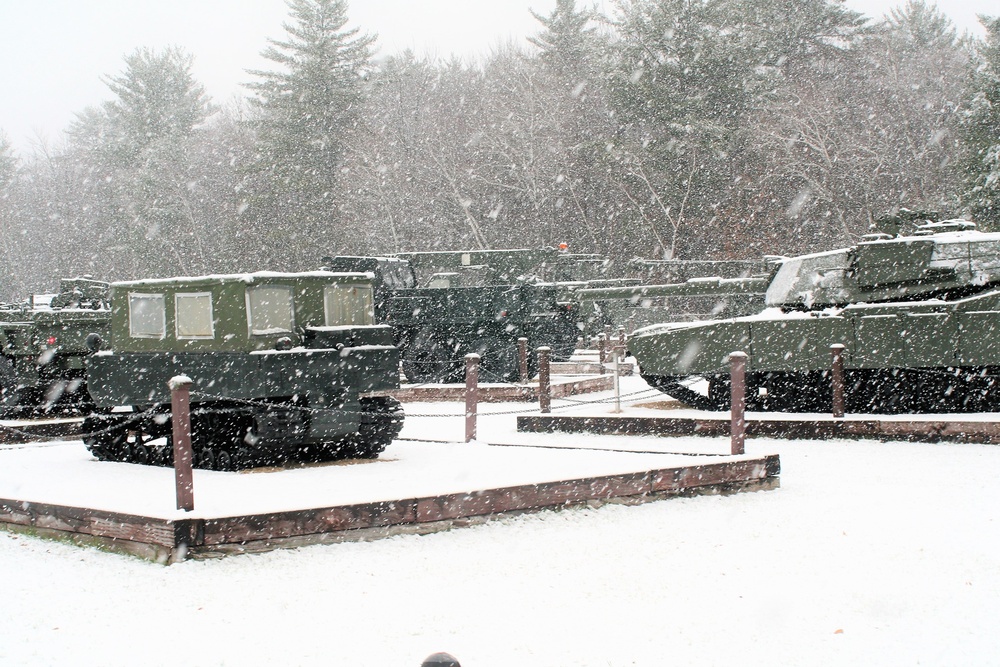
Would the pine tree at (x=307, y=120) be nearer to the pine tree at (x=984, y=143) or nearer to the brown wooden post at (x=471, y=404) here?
the pine tree at (x=984, y=143)

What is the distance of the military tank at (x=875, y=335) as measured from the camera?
12.4 m

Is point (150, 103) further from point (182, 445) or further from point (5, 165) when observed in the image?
point (182, 445)

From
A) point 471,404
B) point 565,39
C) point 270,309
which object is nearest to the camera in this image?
point 270,309

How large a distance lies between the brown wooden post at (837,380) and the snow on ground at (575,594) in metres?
3.58

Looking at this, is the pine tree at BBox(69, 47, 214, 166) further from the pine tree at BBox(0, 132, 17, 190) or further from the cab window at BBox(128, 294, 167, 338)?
the cab window at BBox(128, 294, 167, 338)

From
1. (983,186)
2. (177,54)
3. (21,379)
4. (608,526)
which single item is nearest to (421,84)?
(177,54)

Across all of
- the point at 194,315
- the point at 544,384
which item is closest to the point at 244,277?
the point at 194,315

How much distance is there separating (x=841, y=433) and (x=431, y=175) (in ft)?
96.5

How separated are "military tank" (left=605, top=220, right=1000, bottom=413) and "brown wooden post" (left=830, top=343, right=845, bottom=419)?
2.85 ft

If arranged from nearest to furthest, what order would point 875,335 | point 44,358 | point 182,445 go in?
point 182,445 < point 875,335 < point 44,358

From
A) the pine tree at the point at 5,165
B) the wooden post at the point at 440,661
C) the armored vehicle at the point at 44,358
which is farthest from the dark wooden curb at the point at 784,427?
the pine tree at the point at 5,165

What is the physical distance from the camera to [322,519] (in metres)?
6.85

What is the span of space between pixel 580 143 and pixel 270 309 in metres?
27.5

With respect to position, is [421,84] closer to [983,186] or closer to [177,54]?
[177,54]
